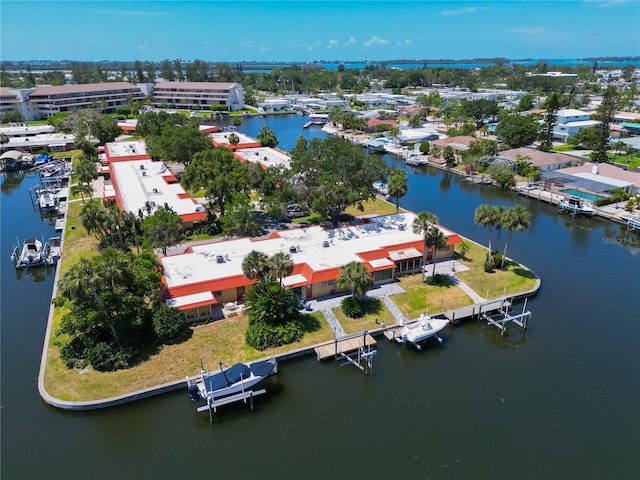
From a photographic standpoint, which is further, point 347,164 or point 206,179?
point 206,179

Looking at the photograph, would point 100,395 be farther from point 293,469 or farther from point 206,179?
point 206,179

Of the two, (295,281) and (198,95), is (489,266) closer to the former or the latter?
(295,281)

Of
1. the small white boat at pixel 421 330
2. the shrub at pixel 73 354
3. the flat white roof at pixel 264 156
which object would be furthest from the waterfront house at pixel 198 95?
the small white boat at pixel 421 330

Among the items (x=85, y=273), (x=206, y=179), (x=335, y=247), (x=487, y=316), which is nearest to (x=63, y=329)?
(x=85, y=273)

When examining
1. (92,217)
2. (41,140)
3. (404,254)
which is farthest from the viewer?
(41,140)

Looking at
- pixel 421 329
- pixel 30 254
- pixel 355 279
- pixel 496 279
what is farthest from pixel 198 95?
pixel 421 329
